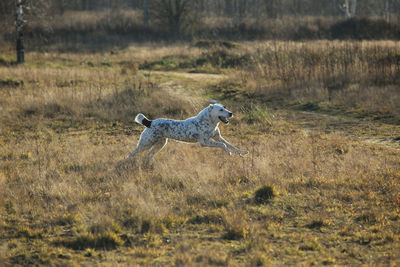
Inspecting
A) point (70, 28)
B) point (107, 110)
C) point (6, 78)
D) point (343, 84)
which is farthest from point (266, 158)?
point (70, 28)

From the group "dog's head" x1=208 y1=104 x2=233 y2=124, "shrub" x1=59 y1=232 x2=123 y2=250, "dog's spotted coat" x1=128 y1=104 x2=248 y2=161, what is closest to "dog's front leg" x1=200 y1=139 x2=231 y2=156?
"dog's spotted coat" x1=128 y1=104 x2=248 y2=161

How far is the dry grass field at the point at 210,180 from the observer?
18.8ft

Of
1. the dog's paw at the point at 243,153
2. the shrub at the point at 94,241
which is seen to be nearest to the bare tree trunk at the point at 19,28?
the dog's paw at the point at 243,153

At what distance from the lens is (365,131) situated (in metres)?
12.5

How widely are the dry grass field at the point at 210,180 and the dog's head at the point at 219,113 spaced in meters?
0.95

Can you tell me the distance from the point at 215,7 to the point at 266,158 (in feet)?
184

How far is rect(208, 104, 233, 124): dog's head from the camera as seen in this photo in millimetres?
9078

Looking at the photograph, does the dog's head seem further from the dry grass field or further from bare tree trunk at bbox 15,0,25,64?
bare tree trunk at bbox 15,0,25,64

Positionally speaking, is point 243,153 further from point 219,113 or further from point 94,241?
point 94,241

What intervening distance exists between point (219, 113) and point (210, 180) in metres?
1.64

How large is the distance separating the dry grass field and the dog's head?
3.11ft

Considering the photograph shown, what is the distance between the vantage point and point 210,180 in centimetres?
818

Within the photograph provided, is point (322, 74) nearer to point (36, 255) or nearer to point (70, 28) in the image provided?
point (36, 255)

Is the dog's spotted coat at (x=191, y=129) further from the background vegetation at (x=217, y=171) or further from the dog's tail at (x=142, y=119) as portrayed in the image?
the background vegetation at (x=217, y=171)
